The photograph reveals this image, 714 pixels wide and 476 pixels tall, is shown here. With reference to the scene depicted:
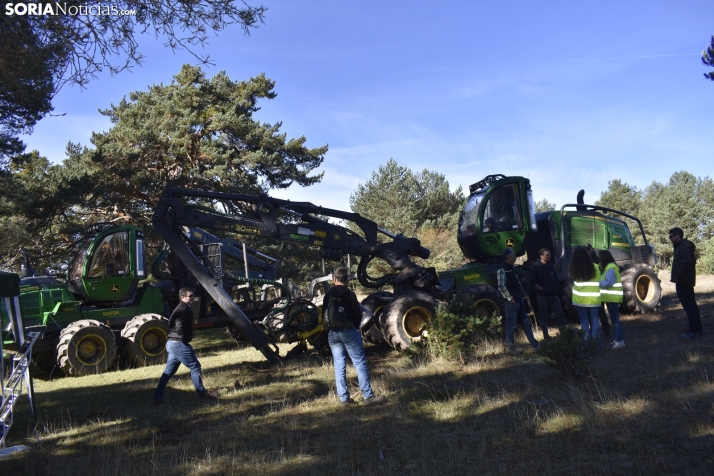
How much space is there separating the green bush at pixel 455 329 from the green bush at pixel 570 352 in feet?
6.51

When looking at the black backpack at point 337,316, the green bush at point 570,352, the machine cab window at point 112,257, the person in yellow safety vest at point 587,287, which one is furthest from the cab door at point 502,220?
the machine cab window at point 112,257

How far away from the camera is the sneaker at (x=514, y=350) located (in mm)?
8836

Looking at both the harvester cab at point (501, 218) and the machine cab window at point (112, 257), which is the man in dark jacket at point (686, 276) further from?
the machine cab window at point (112, 257)

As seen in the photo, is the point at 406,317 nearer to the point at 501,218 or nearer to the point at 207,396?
the point at 501,218

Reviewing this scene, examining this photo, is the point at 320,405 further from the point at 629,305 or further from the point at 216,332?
the point at 216,332

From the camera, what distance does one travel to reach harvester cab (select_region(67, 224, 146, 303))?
39.4 feet

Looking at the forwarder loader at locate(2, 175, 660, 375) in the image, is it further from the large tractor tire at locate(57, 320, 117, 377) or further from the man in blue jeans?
the man in blue jeans

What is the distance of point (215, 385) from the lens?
873cm

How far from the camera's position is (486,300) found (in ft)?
34.8

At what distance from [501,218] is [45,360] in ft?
31.8

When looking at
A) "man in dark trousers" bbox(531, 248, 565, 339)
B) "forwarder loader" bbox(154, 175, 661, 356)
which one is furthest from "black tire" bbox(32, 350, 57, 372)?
"man in dark trousers" bbox(531, 248, 565, 339)

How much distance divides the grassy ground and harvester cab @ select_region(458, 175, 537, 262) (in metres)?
3.53

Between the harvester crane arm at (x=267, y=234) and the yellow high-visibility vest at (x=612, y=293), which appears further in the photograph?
the harvester crane arm at (x=267, y=234)

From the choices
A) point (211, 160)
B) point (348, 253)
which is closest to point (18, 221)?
point (211, 160)
